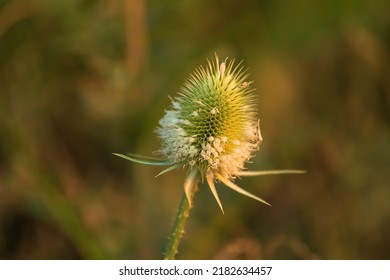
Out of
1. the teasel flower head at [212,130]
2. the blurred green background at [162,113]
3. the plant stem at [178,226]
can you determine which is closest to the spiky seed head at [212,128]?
the teasel flower head at [212,130]

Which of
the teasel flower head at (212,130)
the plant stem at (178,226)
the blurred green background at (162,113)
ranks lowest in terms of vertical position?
the plant stem at (178,226)

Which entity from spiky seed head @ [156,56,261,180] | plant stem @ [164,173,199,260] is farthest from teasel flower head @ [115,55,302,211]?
plant stem @ [164,173,199,260]

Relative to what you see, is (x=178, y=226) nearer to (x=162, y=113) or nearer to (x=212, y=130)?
(x=212, y=130)

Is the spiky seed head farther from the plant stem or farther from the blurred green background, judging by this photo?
the blurred green background

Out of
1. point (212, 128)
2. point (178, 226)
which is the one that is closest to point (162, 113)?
point (212, 128)

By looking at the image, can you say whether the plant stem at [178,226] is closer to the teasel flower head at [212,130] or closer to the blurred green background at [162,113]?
the teasel flower head at [212,130]
